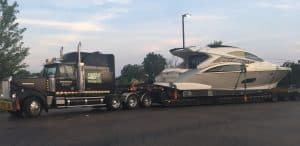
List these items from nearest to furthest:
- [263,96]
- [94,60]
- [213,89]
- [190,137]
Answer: [190,137] → [94,60] → [213,89] → [263,96]

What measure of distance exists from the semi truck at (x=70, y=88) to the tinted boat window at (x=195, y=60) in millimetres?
4802

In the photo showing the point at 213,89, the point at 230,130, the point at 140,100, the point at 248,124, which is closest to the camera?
the point at 230,130

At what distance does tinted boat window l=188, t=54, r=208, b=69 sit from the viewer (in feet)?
102

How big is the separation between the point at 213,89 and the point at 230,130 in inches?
611

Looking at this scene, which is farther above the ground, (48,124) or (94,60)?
(94,60)

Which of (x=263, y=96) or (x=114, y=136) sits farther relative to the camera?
(x=263, y=96)

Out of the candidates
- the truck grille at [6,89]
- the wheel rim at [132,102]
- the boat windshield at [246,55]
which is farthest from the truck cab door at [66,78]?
the boat windshield at [246,55]

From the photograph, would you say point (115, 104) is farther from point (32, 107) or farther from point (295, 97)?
point (295, 97)

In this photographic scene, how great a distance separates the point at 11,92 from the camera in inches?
881

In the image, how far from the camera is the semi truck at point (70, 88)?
22.3 meters

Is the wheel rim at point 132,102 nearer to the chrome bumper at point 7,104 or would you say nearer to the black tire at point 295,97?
the chrome bumper at point 7,104

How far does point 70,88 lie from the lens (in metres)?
24.2

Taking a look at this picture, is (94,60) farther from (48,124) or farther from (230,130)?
(230,130)

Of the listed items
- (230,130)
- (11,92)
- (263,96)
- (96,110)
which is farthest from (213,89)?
(230,130)
